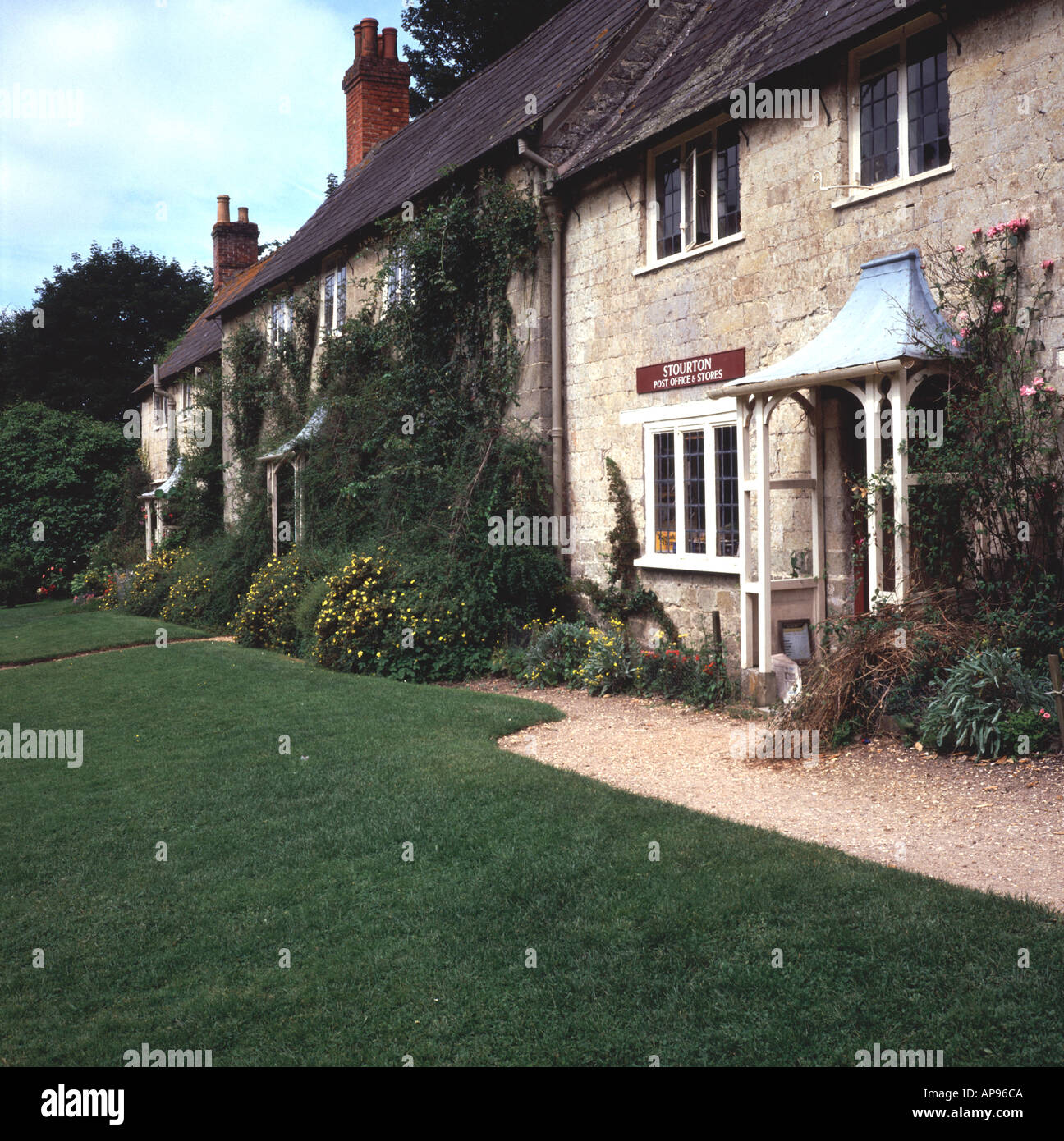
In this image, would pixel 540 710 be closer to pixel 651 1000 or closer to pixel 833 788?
pixel 833 788

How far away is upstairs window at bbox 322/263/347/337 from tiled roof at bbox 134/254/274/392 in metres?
5.80

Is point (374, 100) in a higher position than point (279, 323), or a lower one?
higher

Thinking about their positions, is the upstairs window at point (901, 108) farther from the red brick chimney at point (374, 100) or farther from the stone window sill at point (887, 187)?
the red brick chimney at point (374, 100)

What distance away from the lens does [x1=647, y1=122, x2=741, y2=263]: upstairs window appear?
1066cm

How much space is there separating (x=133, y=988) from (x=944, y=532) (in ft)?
21.2

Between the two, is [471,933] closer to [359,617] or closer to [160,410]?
[359,617]

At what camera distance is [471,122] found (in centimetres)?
1664

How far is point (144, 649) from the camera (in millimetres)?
15172

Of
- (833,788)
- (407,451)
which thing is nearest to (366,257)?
(407,451)

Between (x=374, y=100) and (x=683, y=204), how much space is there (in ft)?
52.0

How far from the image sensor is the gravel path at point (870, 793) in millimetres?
5273

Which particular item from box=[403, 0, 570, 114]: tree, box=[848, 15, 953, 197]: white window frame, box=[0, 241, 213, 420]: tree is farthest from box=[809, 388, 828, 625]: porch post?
box=[0, 241, 213, 420]: tree

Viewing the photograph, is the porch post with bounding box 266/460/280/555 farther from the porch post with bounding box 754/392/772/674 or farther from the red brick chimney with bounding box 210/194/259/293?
the red brick chimney with bounding box 210/194/259/293

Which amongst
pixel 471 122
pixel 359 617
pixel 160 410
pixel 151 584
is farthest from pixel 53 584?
pixel 359 617
